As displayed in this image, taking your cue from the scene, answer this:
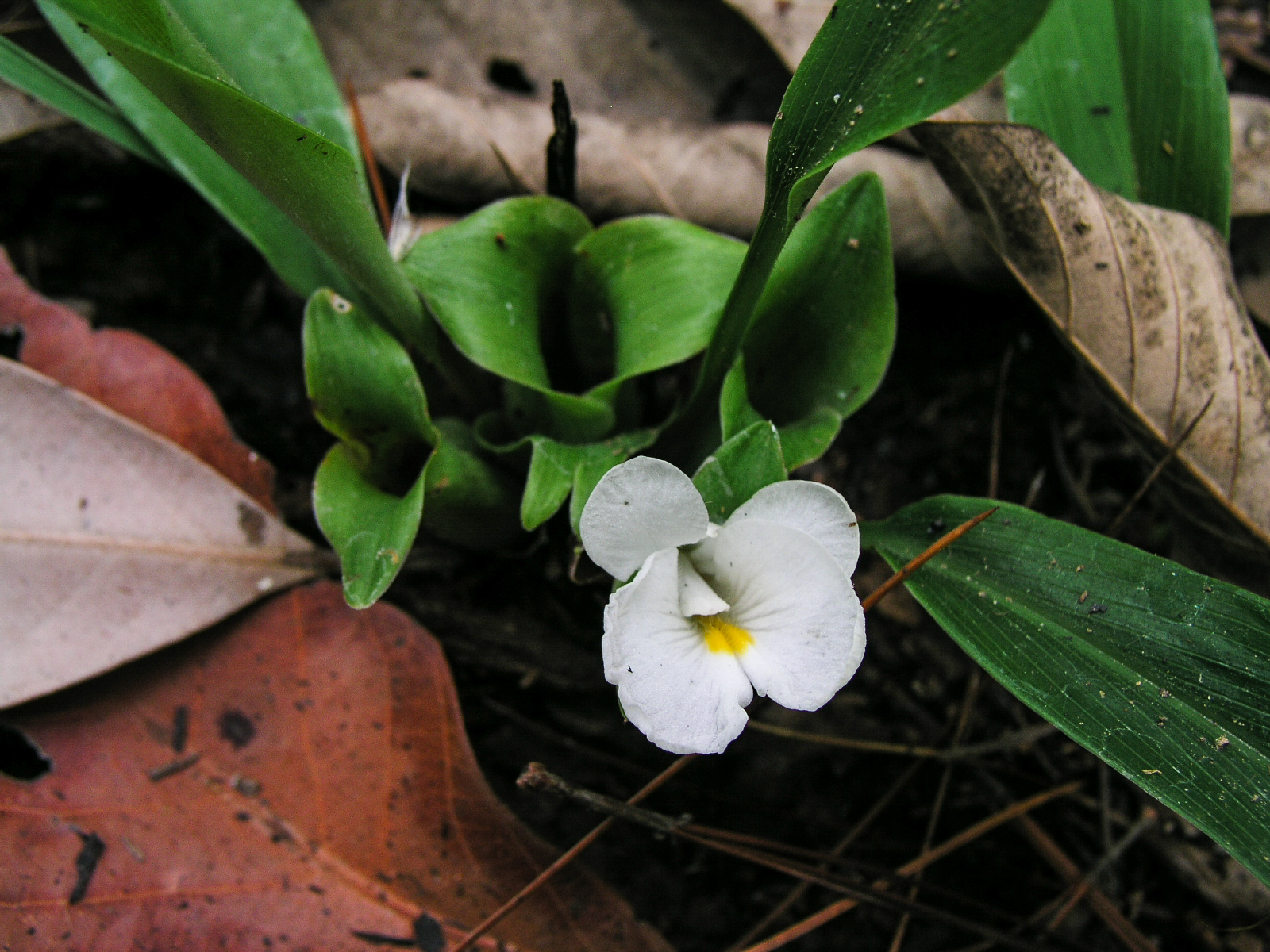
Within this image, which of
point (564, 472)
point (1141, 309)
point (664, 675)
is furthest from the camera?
point (1141, 309)

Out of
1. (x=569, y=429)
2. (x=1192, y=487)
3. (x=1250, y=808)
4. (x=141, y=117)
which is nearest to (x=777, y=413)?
(x=569, y=429)

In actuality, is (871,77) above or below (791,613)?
above

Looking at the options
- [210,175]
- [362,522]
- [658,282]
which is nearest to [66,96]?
[210,175]

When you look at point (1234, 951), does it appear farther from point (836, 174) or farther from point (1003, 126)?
point (836, 174)

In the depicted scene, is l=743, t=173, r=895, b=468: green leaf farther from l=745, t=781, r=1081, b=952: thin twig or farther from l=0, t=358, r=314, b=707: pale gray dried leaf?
l=0, t=358, r=314, b=707: pale gray dried leaf

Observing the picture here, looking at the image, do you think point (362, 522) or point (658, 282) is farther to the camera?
point (658, 282)

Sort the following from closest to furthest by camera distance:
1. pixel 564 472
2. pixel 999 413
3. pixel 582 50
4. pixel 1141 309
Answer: pixel 564 472
pixel 1141 309
pixel 999 413
pixel 582 50

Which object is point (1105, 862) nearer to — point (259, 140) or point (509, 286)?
point (509, 286)

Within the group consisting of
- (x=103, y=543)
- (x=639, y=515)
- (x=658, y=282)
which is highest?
(x=658, y=282)
